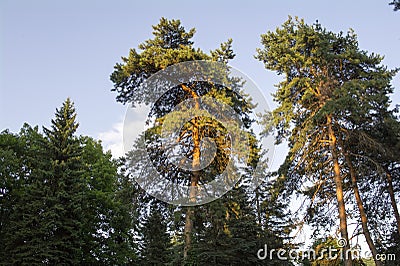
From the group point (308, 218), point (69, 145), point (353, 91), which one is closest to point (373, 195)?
point (308, 218)

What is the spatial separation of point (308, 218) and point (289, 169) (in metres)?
1.99

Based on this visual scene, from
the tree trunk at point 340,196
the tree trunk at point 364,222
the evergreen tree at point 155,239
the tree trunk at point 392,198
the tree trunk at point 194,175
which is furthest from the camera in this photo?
the evergreen tree at point 155,239

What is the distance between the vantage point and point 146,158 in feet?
51.9

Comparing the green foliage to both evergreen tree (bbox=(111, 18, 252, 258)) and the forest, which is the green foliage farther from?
evergreen tree (bbox=(111, 18, 252, 258))

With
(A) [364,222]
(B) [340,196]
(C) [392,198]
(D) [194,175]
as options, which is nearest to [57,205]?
(D) [194,175]

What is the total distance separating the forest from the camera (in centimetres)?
1389

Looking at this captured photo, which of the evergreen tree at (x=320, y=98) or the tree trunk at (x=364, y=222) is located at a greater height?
the evergreen tree at (x=320, y=98)

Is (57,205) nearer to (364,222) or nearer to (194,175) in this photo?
(194,175)

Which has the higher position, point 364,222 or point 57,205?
point 57,205

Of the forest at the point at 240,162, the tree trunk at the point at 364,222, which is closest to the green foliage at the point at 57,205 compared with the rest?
the forest at the point at 240,162

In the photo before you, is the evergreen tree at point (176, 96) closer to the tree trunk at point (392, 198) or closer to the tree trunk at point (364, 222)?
the tree trunk at point (364, 222)

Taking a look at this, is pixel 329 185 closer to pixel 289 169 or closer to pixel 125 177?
pixel 289 169

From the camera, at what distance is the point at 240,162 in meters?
15.4

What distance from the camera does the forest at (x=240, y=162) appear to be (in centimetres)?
1389
